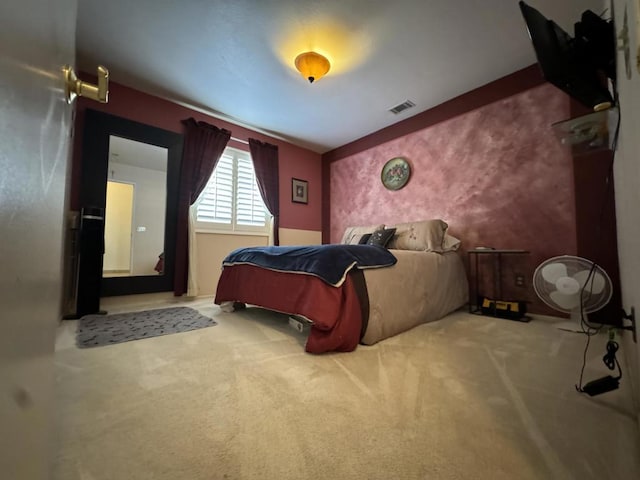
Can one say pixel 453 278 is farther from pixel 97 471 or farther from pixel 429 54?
pixel 97 471

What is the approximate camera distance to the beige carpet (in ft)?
2.47

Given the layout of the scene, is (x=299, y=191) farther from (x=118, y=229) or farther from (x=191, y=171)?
(x=118, y=229)

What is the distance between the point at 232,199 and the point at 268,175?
0.70 meters

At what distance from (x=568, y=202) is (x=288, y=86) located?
3067 millimetres

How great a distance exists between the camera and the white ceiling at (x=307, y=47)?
2027mm

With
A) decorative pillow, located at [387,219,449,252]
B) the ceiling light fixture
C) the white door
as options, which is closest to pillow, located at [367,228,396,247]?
decorative pillow, located at [387,219,449,252]

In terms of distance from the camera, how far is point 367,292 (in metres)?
1.72

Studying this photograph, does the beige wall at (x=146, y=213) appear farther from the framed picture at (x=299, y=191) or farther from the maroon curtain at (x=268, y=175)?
the framed picture at (x=299, y=191)

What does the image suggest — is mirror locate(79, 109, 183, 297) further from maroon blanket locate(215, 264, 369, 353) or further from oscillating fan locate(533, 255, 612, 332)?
oscillating fan locate(533, 255, 612, 332)

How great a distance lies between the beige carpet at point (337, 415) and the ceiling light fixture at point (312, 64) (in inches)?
95.2

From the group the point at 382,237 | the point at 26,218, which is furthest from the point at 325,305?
the point at 382,237

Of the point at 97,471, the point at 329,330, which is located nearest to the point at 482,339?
the point at 329,330

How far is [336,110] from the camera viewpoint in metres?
3.45

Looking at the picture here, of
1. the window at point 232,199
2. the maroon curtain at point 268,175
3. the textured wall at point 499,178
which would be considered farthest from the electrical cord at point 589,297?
the window at point 232,199
